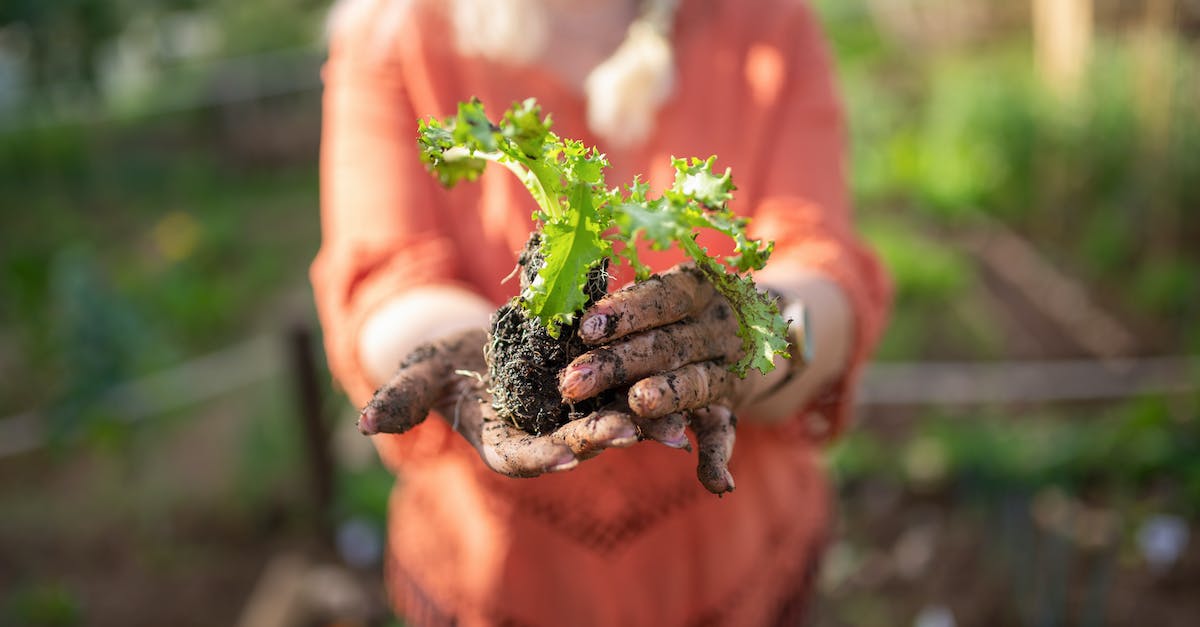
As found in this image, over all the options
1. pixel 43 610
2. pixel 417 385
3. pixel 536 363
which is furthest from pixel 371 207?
pixel 43 610

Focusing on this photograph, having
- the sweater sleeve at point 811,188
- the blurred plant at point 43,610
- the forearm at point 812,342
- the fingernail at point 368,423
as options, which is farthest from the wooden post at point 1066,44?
the blurred plant at point 43,610

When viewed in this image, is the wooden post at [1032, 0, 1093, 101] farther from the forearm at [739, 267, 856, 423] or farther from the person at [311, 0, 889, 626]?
the forearm at [739, 267, 856, 423]

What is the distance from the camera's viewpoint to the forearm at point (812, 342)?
5.06ft

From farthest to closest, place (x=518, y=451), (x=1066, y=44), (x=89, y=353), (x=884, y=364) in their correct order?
(x=1066, y=44), (x=884, y=364), (x=89, y=353), (x=518, y=451)

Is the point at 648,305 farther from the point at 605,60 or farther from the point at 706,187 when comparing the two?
the point at 605,60

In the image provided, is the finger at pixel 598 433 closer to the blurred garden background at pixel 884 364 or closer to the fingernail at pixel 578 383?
the fingernail at pixel 578 383

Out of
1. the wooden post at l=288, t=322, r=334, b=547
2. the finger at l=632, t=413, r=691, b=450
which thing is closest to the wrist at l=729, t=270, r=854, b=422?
the finger at l=632, t=413, r=691, b=450

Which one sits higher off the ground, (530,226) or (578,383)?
(530,226)

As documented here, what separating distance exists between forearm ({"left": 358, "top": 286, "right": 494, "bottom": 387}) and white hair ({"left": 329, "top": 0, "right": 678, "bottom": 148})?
0.42 meters

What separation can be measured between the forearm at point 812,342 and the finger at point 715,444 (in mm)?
211

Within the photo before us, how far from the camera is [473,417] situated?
1.38 m

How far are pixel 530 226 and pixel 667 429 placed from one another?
0.65m

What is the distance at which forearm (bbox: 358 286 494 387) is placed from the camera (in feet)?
5.23

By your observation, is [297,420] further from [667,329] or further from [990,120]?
[990,120]
